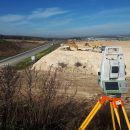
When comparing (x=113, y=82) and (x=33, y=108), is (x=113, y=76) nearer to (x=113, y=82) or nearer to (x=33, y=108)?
(x=113, y=82)

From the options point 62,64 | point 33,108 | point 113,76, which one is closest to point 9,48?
point 62,64

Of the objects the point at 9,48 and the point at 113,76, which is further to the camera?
the point at 9,48

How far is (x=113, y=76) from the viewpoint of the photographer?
17.9 feet

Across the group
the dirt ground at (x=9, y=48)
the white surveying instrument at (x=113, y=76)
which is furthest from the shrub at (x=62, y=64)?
the white surveying instrument at (x=113, y=76)

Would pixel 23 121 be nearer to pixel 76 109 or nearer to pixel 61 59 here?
pixel 76 109

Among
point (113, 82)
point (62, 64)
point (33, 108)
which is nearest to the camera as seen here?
point (113, 82)

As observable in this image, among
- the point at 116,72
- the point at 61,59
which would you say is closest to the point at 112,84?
the point at 116,72

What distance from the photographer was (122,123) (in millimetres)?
6707

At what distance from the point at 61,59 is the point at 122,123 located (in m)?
21.6

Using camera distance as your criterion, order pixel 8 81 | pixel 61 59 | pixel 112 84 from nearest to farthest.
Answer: pixel 112 84, pixel 8 81, pixel 61 59

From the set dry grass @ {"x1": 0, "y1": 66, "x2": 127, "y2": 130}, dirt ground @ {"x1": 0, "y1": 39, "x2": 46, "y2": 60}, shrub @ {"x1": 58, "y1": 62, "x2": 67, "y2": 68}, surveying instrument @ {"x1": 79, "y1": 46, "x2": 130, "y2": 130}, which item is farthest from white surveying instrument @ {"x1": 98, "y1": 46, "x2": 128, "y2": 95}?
dirt ground @ {"x1": 0, "y1": 39, "x2": 46, "y2": 60}

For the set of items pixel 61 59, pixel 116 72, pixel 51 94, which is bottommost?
pixel 61 59

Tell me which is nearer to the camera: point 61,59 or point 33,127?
point 33,127

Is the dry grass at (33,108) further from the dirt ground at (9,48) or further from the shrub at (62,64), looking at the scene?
the dirt ground at (9,48)
